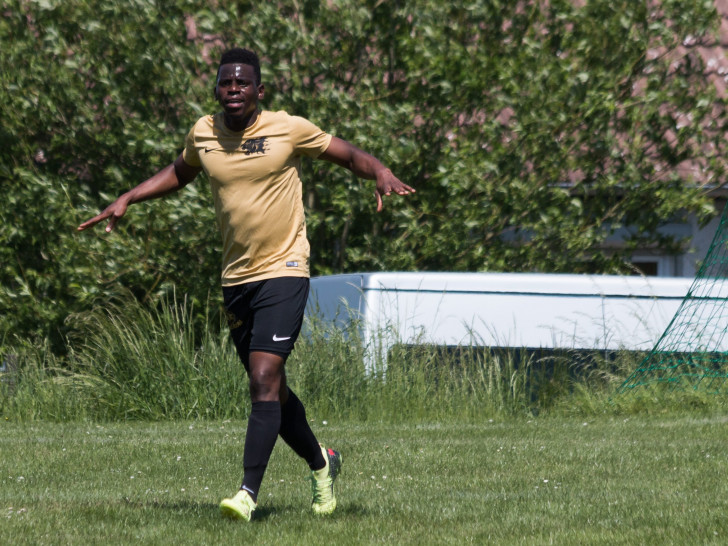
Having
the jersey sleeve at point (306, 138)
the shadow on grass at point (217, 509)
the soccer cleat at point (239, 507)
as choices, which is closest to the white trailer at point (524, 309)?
the shadow on grass at point (217, 509)

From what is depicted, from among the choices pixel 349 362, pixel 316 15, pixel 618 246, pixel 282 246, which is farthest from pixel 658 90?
pixel 282 246

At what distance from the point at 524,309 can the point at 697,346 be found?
1.64 meters

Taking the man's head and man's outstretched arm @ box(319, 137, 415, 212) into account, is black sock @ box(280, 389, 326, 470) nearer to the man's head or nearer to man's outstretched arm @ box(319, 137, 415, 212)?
man's outstretched arm @ box(319, 137, 415, 212)

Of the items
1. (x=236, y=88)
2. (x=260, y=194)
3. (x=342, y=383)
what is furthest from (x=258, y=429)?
(x=342, y=383)

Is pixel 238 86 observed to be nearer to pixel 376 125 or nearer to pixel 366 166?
pixel 366 166

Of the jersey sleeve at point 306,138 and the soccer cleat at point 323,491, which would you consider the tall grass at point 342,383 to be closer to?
the soccer cleat at point 323,491

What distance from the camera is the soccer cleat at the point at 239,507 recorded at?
4.92 m

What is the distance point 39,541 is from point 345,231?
341 inches

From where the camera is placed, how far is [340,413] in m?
10.4

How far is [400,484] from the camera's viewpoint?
6.43 meters

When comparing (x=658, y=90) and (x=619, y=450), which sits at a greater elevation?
(x=658, y=90)

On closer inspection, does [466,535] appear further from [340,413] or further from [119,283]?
[119,283]

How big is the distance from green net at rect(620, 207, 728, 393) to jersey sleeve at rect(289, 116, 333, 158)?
5.69m

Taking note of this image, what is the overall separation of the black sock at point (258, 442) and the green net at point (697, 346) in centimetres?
587
